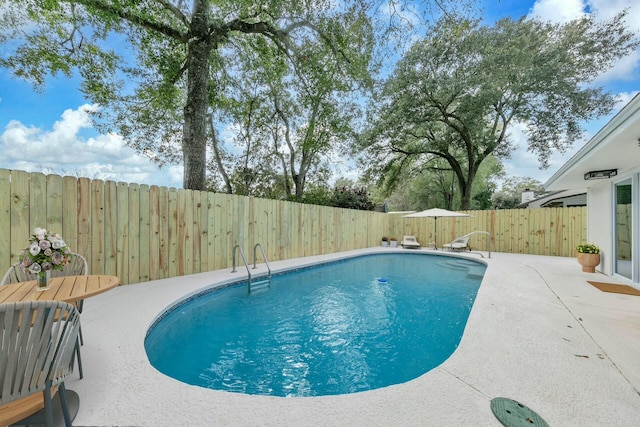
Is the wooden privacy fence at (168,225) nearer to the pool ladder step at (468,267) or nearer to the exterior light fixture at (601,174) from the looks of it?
the pool ladder step at (468,267)

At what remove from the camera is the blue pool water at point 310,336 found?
7.57 ft

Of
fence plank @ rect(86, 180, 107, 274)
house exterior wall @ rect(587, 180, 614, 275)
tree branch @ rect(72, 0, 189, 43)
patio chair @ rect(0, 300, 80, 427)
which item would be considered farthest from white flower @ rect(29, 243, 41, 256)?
house exterior wall @ rect(587, 180, 614, 275)

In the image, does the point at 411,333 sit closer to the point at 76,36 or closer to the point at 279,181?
the point at 76,36

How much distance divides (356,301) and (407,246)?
7449 mm

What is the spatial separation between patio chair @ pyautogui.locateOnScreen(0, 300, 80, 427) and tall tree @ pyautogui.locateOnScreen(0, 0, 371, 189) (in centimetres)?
546

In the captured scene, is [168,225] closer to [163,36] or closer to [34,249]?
[34,249]

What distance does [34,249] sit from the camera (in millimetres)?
1973

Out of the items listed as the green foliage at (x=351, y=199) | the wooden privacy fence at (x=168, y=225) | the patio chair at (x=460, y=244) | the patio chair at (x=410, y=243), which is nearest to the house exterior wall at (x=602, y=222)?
the wooden privacy fence at (x=168, y=225)

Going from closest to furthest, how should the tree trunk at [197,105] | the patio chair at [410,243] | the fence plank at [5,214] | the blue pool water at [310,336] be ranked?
1. the blue pool water at [310,336]
2. the fence plank at [5,214]
3. the tree trunk at [197,105]
4. the patio chair at [410,243]

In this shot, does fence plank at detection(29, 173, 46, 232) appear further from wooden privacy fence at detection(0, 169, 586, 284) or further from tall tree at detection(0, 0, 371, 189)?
tall tree at detection(0, 0, 371, 189)

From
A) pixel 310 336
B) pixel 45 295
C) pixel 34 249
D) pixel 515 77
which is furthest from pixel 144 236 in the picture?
pixel 515 77

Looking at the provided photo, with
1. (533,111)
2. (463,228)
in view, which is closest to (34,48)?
(463,228)

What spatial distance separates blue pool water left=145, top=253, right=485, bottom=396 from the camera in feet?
7.57

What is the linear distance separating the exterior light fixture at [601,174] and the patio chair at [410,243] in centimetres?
635
